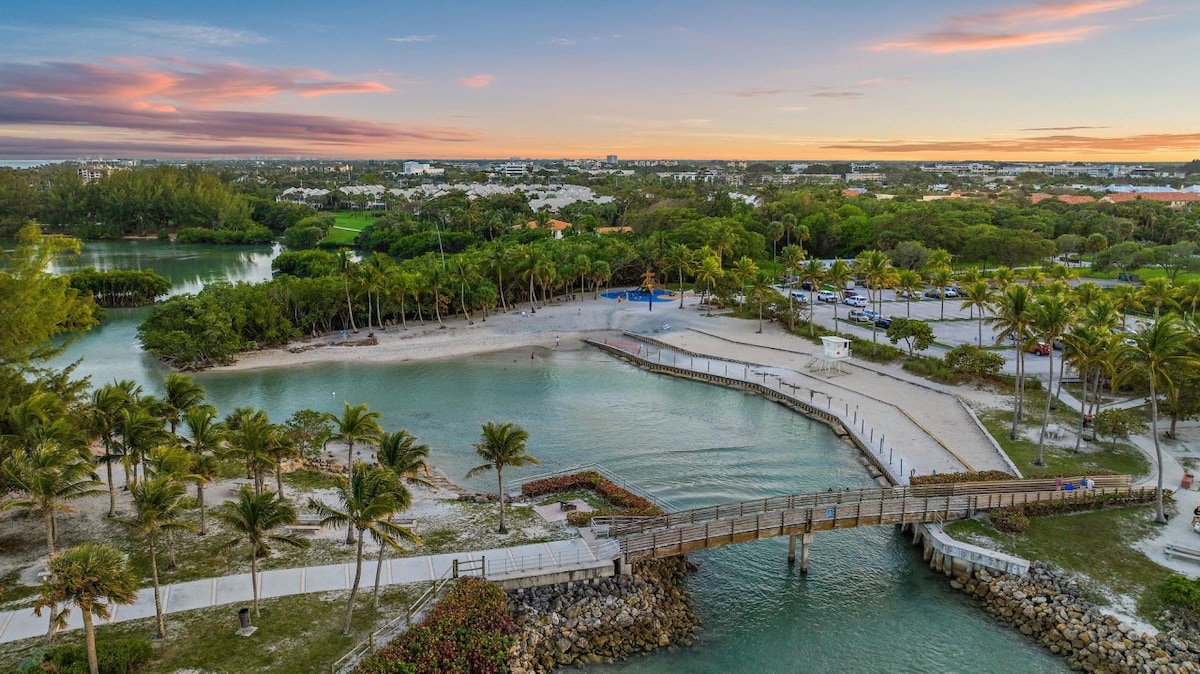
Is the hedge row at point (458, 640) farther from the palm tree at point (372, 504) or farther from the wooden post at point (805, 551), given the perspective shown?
the wooden post at point (805, 551)

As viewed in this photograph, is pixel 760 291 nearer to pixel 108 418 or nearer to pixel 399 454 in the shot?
pixel 399 454

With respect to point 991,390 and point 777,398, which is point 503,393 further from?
point 991,390

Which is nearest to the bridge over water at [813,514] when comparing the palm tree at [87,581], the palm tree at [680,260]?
the palm tree at [87,581]

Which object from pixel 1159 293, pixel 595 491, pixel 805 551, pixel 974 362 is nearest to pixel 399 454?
pixel 595 491

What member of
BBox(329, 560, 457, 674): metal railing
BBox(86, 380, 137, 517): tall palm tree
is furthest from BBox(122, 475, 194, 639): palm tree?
BBox(86, 380, 137, 517): tall palm tree

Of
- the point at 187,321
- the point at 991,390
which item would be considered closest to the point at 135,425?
the point at 187,321

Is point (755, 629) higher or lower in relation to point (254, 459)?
lower
